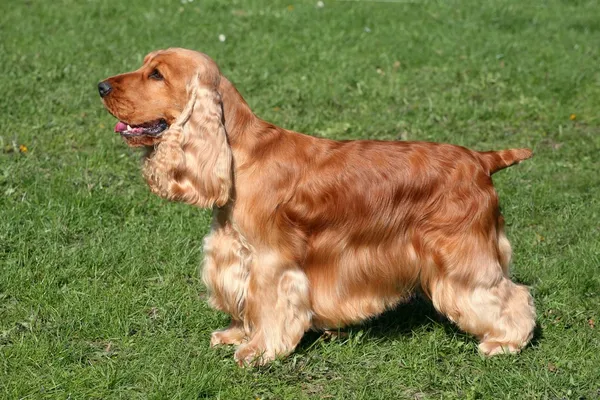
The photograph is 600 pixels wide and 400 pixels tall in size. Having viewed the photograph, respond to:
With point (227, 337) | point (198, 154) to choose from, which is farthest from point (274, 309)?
point (198, 154)

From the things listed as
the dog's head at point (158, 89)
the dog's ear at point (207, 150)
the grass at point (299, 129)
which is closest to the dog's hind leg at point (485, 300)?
the grass at point (299, 129)

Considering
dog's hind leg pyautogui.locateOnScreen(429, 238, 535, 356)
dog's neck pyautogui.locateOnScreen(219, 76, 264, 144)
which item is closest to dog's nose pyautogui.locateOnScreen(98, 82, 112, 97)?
dog's neck pyautogui.locateOnScreen(219, 76, 264, 144)

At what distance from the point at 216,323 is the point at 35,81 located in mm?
4770

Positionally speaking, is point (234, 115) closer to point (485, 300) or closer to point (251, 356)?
point (251, 356)

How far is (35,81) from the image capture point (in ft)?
29.4

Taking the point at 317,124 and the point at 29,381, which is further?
the point at 317,124

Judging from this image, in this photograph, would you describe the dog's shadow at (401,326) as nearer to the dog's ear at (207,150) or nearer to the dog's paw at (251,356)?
the dog's paw at (251,356)

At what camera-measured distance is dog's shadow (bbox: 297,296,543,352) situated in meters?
5.06

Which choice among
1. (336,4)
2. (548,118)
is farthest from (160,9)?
(548,118)

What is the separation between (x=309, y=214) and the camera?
466 centimetres

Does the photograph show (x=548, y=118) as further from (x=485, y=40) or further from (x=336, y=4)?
(x=336, y=4)

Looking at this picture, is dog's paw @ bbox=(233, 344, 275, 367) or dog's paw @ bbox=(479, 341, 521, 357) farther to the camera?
dog's paw @ bbox=(479, 341, 521, 357)

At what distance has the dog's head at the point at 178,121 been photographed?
4.43m

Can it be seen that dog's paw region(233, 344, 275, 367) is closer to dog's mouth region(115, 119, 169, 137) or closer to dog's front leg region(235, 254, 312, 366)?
dog's front leg region(235, 254, 312, 366)
